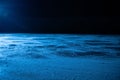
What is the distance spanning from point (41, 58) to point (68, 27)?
9.62 meters

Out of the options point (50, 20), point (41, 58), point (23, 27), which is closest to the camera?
point (41, 58)

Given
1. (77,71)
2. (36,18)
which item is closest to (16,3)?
(36,18)

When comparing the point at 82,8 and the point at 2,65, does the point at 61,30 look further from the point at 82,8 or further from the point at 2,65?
the point at 2,65

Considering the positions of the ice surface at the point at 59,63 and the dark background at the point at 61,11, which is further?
the dark background at the point at 61,11

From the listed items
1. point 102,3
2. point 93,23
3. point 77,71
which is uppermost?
point 102,3

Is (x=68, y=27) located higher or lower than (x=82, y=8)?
lower

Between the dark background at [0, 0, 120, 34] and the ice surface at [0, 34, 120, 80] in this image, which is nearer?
the ice surface at [0, 34, 120, 80]

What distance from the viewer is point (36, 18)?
19.3 m

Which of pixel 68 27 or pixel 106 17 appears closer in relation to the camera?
pixel 68 27

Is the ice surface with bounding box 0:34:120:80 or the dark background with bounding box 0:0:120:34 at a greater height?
the dark background with bounding box 0:0:120:34

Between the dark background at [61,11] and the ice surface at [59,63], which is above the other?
the dark background at [61,11]

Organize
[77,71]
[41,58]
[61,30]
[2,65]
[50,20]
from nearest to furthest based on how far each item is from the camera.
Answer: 1. [77,71]
2. [2,65]
3. [41,58]
4. [61,30]
5. [50,20]

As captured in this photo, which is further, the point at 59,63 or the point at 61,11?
the point at 61,11

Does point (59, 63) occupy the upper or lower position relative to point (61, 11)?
lower
